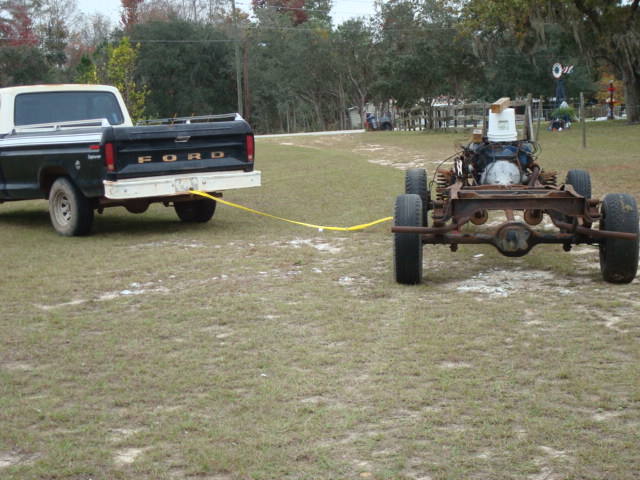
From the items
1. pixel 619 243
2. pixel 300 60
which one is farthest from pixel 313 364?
pixel 300 60

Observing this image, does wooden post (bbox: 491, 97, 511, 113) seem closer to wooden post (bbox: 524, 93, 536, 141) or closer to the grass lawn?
the grass lawn

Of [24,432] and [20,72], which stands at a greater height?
[20,72]

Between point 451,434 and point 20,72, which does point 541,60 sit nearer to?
point 20,72

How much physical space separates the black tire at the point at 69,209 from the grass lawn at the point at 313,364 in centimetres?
76

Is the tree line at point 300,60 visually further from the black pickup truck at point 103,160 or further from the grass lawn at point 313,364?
the grass lawn at point 313,364

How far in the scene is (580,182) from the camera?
8422 mm

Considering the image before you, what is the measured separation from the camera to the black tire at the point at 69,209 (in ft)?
33.3

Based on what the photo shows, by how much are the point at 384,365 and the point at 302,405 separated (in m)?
0.77

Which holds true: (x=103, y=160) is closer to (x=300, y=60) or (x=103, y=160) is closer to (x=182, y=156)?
(x=182, y=156)

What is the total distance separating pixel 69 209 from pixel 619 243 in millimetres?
6575

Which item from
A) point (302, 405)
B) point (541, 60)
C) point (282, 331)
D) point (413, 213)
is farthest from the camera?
point (541, 60)

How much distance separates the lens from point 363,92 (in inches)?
2323

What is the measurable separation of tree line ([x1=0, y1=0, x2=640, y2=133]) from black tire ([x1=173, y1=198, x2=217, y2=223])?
24.9 meters

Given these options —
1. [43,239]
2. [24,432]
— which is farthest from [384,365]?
[43,239]
